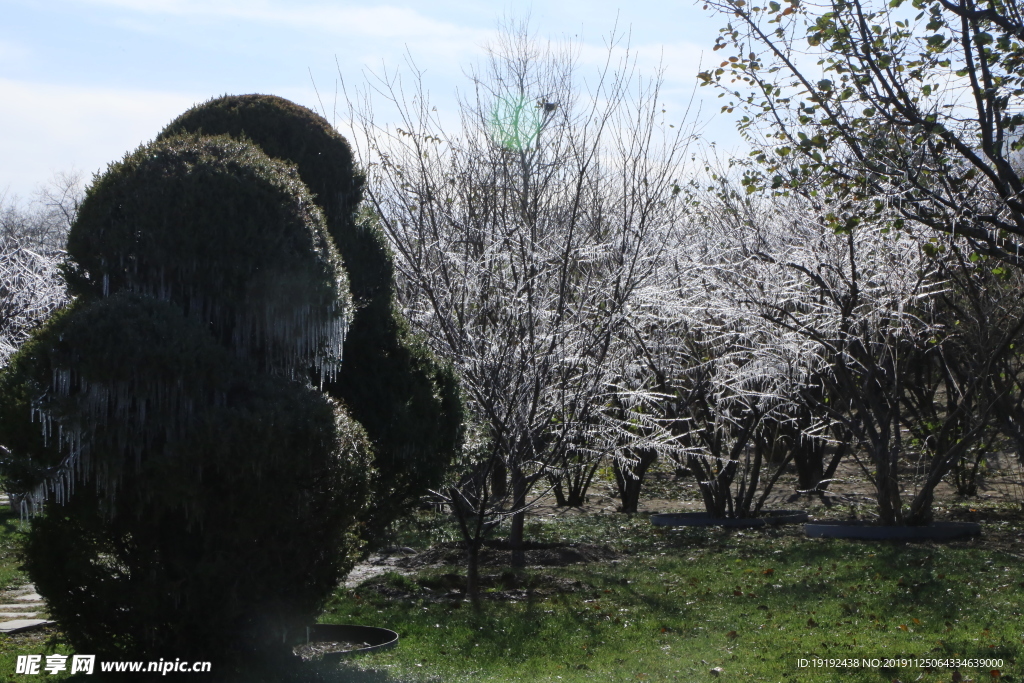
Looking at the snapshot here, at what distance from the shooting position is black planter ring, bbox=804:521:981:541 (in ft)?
34.4

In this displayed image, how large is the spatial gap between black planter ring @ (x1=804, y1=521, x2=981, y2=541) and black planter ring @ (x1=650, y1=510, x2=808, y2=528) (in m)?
1.78

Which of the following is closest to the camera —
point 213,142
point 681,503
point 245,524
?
point 245,524

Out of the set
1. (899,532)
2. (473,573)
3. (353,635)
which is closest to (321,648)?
(353,635)

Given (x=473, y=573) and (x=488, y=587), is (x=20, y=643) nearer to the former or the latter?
(x=473, y=573)

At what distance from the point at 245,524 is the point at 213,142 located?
7.53ft

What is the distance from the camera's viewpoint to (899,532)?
10500mm

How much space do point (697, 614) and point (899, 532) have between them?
4821mm

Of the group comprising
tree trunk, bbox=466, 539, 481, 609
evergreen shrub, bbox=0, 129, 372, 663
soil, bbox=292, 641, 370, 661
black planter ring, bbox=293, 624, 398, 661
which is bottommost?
soil, bbox=292, 641, 370, 661

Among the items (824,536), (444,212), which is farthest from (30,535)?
(824,536)

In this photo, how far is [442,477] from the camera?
246 inches

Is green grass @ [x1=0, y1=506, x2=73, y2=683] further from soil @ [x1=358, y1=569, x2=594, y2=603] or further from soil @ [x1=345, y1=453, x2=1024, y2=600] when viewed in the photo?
soil @ [x1=345, y1=453, x2=1024, y2=600]

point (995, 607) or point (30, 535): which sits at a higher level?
point (30, 535)

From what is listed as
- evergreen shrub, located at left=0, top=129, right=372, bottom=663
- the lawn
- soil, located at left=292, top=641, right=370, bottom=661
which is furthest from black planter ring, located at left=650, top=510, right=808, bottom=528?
evergreen shrub, located at left=0, top=129, right=372, bottom=663

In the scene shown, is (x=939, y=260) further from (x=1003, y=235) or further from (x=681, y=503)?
(x=681, y=503)
